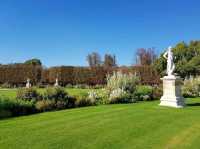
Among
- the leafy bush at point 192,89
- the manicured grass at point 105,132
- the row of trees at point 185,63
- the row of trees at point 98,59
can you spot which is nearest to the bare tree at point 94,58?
the row of trees at point 98,59

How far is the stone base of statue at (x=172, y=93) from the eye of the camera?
35.9 ft

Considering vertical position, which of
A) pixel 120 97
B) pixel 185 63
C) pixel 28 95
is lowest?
pixel 120 97

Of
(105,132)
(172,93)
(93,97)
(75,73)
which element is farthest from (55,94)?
(75,73)

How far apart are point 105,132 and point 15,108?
4.54 m

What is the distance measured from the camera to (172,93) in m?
11.1

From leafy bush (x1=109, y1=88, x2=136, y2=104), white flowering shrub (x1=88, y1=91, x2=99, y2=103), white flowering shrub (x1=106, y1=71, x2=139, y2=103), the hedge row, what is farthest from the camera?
the hedge row

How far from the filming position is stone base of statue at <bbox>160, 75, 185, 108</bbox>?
1093cm

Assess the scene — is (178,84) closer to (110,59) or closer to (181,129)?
(181,129)

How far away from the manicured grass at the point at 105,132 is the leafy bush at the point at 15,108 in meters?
1.72

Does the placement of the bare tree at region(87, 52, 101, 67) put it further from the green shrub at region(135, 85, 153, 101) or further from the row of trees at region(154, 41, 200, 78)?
the green shrub at region(135, 85, 153, 101)

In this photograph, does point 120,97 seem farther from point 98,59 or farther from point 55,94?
point 98,59

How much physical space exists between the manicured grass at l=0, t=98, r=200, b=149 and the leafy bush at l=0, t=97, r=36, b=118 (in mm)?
1724

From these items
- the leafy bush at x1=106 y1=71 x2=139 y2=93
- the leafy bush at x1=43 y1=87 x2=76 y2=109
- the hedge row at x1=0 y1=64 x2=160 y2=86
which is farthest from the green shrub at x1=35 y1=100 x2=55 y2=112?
the hedge row at x1=0 y1=64 x2=160 y2=86

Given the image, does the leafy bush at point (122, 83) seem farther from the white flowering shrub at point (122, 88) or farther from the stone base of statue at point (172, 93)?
the stone base of statue at point (172, 93)
